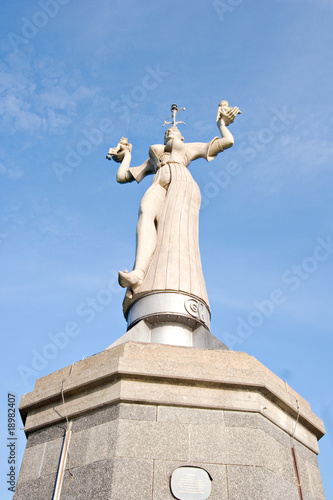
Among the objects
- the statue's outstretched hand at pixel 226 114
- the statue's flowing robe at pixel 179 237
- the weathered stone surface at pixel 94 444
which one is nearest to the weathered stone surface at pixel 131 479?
the weathered stone surface at pixel 94 444

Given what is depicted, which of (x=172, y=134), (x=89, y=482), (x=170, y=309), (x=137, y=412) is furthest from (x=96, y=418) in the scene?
(x=172, y=134)

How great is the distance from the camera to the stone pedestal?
5.05m

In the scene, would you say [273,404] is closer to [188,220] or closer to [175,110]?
[188,220]

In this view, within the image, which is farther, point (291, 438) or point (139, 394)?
point (291, 438)

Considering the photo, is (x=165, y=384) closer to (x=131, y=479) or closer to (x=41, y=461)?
(x=131, y=479)

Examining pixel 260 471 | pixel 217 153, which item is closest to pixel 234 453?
pixel 260 471

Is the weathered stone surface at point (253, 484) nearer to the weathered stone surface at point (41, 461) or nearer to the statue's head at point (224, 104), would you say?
the weathered stone surface at point (41, 461)

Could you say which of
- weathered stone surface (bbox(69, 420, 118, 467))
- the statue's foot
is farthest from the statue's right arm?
weathered stone surface (bbox(69, 420, 118, 467))

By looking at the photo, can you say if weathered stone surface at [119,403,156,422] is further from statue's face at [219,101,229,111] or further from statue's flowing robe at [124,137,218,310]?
statue's face at [219,101,229,111]

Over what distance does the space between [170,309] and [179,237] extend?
1.42m

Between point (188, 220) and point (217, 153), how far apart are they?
6.21 feet

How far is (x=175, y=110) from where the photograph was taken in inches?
418

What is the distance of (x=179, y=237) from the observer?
8039 mm

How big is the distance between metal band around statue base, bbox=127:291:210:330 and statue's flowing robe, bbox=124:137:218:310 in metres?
0.09
